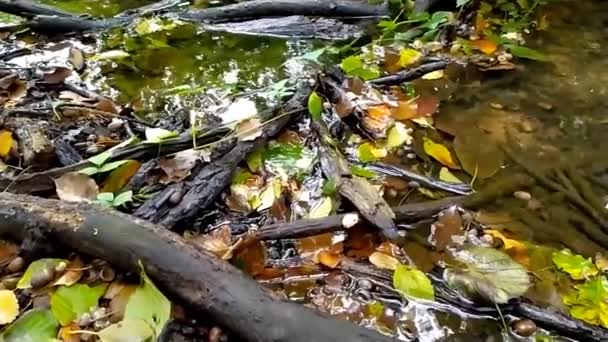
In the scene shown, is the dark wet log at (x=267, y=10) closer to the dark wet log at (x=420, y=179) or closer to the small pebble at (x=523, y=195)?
the dark wet log at (x=420, y=179)

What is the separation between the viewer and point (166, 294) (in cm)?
170

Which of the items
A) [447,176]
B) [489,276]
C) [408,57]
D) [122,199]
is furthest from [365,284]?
[408,57]

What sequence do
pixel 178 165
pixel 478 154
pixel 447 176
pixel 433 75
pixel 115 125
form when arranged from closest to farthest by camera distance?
pixel 178 165 < pixel 447 176 < pixel 478 154 < pixel 115 125 < pixel 433 75

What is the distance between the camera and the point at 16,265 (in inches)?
73.4

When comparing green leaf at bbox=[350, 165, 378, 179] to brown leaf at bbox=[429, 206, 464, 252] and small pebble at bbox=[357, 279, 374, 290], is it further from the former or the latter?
small pebble at bbox=[357, 279, 374, 290]

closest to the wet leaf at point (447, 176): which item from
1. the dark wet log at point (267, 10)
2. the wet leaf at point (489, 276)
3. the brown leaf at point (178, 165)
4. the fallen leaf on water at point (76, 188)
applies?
the wet leaf at point (489, 276)

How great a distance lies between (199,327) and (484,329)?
814 mm

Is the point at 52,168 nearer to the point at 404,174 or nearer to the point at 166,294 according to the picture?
the point at 166,294

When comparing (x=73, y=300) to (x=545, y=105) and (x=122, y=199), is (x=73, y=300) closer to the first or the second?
(x=122, y=199)

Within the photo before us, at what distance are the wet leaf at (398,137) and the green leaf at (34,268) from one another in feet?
4.59

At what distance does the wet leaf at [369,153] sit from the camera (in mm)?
2564

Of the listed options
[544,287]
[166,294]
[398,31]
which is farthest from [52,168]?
[398,31]

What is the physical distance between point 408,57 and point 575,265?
5.50ft

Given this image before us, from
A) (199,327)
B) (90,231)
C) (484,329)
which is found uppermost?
(90,231)
